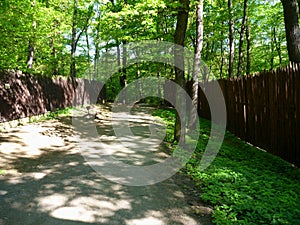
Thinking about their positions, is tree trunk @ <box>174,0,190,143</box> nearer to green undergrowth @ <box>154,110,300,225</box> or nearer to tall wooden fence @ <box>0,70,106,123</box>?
green undergrowth @ <box>154,110,300,225</box>

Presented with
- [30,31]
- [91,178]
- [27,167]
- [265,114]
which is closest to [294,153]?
[265,114]

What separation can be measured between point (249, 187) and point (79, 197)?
128 inches

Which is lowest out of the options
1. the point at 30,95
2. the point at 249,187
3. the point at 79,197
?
the point at 249,187

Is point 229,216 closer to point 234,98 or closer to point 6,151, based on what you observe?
point 6,151

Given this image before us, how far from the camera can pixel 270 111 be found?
716cm

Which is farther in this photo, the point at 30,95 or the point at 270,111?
the point at 30,95

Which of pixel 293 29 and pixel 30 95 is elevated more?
pixel 293 29

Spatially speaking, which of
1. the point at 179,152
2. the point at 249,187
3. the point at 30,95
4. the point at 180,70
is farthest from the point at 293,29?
the point at 30,95

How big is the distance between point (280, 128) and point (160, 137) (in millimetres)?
4102

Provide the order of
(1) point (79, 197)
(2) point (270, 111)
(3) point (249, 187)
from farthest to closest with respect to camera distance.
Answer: (2) point (270, 111) < (3) point (249, 187) < (1) point (79, 197)

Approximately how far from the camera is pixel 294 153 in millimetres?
6098

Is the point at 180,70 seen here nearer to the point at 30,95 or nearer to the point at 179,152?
the point at 179,152

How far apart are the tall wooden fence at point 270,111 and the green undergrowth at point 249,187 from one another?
1.68 feet

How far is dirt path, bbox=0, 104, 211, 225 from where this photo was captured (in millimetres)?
3449
